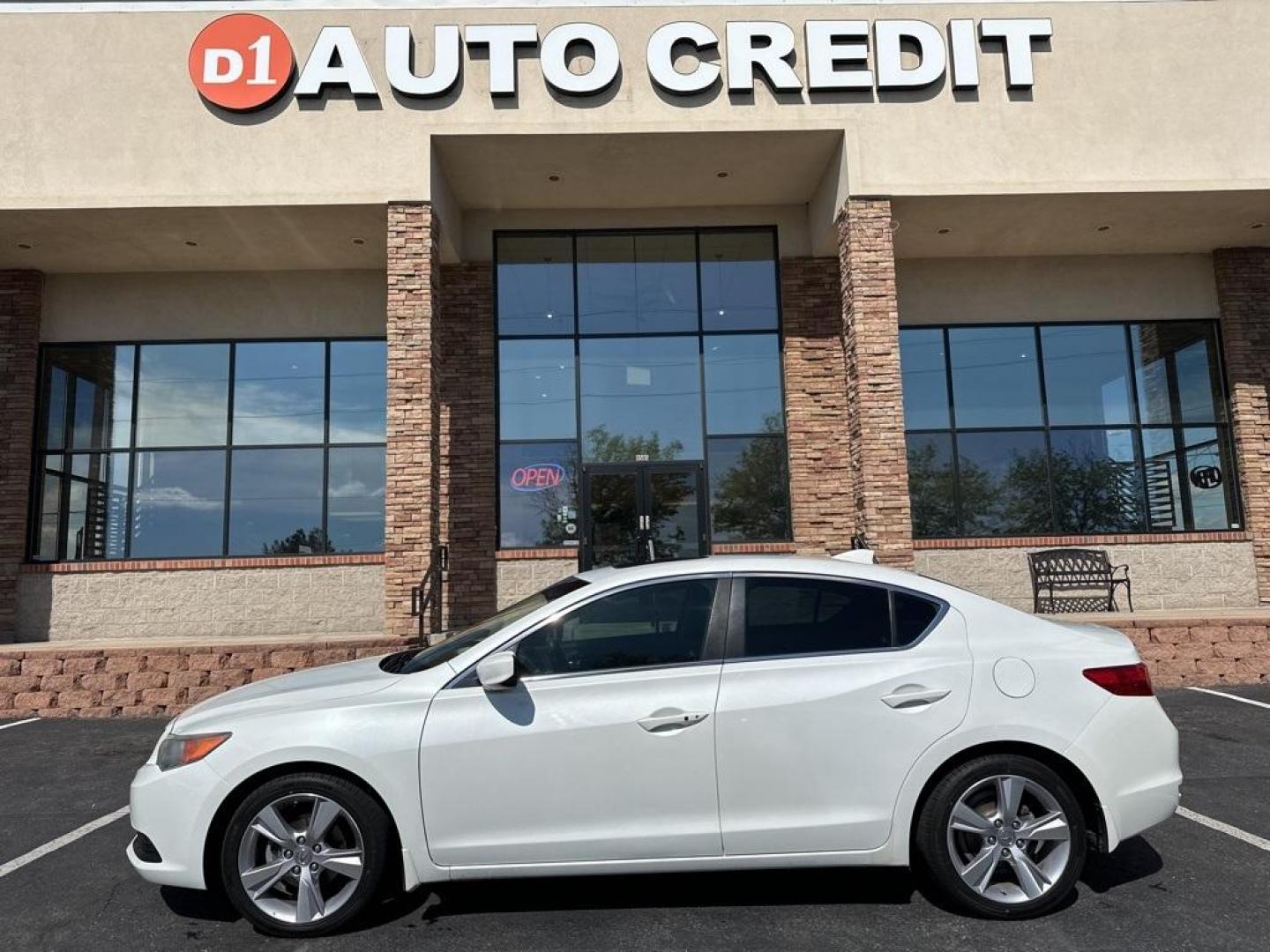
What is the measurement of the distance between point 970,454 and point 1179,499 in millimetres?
3305

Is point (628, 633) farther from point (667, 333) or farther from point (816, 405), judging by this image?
point (667, 333)

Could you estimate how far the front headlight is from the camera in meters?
3.39

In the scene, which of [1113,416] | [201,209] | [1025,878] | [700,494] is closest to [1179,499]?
[1113,416]

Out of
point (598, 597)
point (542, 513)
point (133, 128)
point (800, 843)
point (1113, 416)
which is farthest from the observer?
point (1113, 416)

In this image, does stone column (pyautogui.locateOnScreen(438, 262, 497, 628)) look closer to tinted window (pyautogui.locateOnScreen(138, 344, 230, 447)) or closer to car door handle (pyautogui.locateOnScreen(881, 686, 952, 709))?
tinted window (pyautogui.locateOnScreen(138, 344, 230, 447))

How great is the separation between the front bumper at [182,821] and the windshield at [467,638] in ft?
2.83

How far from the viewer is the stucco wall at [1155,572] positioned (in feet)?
39.2

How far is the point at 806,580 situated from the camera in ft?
12.2

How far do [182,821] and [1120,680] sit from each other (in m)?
4.05

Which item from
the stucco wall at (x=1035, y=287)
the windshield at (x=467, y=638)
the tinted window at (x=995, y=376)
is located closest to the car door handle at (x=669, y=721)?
the windshield at (x=467, y=638)

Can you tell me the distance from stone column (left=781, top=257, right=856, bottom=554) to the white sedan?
8.24m

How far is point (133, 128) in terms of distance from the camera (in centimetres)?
1014

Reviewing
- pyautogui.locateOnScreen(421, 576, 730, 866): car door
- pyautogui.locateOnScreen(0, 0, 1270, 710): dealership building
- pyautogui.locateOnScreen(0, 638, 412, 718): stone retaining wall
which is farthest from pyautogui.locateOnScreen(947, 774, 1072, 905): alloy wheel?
pyautogui.locateOnScreen(0, 638, 412, 718): stone retaining wall

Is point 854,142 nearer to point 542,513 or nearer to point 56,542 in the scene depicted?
point 542,513
